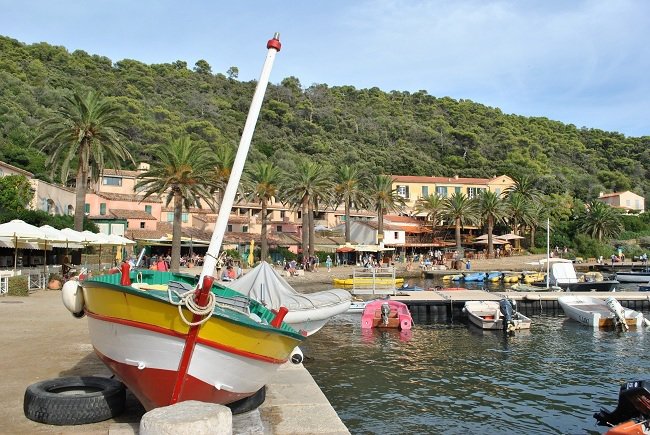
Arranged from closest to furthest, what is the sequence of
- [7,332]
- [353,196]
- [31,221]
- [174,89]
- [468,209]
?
[7,332], [31,221], [353,196], [468,209], [174,89]

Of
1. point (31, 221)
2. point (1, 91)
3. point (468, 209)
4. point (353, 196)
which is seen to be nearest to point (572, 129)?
point (468, 209)

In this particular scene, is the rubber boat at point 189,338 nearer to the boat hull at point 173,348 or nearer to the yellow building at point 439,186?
the boat hull at point 173,348

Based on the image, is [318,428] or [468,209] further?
[468,209]

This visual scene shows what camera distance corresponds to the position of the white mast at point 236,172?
8117 millimetres

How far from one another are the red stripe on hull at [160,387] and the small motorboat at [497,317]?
21.9 metres

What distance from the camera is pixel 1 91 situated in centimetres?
8338

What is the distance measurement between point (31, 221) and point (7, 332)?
96.9 feet

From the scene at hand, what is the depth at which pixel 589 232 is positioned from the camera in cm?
8881

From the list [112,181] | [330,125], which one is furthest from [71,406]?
[330,125]

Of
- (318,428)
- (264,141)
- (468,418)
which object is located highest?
(264,141)

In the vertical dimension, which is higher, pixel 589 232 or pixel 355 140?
pixel 355 140

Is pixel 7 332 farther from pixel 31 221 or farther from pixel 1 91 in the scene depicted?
pixel 1 91

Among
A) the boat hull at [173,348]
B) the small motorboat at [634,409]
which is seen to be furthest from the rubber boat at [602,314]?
the boat hull at [173,348]

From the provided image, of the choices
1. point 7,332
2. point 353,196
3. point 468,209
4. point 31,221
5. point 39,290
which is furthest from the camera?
point 468,209
